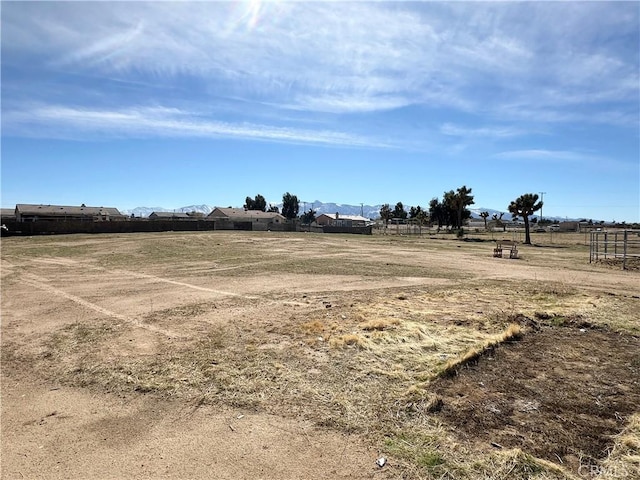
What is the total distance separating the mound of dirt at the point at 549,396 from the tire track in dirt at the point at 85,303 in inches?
185

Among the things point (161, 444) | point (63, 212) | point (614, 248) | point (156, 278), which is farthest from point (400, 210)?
point (161, 444)

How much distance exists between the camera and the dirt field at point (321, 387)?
3482 millimetres

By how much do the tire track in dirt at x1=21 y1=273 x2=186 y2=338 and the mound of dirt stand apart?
4705 mm

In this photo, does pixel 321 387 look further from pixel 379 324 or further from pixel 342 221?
pixel 342 221

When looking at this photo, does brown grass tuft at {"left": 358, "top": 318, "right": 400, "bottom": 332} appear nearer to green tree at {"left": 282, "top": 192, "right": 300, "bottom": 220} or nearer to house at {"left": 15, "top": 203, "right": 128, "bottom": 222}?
house at {"left": 15, "top": 203, "right": 128, "bottom": 222}

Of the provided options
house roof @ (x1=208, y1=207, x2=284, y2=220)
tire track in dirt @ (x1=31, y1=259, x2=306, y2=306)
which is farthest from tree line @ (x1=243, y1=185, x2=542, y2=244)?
tire track in dirt @ (x1=31, y1=259, x2=306, y2=306)

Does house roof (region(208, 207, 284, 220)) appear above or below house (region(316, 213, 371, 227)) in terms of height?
Answer: above

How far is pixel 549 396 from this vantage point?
450 centimetres

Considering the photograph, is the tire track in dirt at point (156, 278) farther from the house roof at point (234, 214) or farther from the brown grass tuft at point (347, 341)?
the house roof at point (234, 214)

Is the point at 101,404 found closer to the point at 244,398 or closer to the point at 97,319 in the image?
the point at 244,398

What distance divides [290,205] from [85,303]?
117196mm

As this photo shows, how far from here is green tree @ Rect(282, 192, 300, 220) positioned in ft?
413

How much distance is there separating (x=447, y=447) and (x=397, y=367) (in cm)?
184

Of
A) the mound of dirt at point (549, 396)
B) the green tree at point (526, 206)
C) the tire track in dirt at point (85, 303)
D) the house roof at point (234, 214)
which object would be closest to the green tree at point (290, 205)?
the house roof at point (234, 214)
